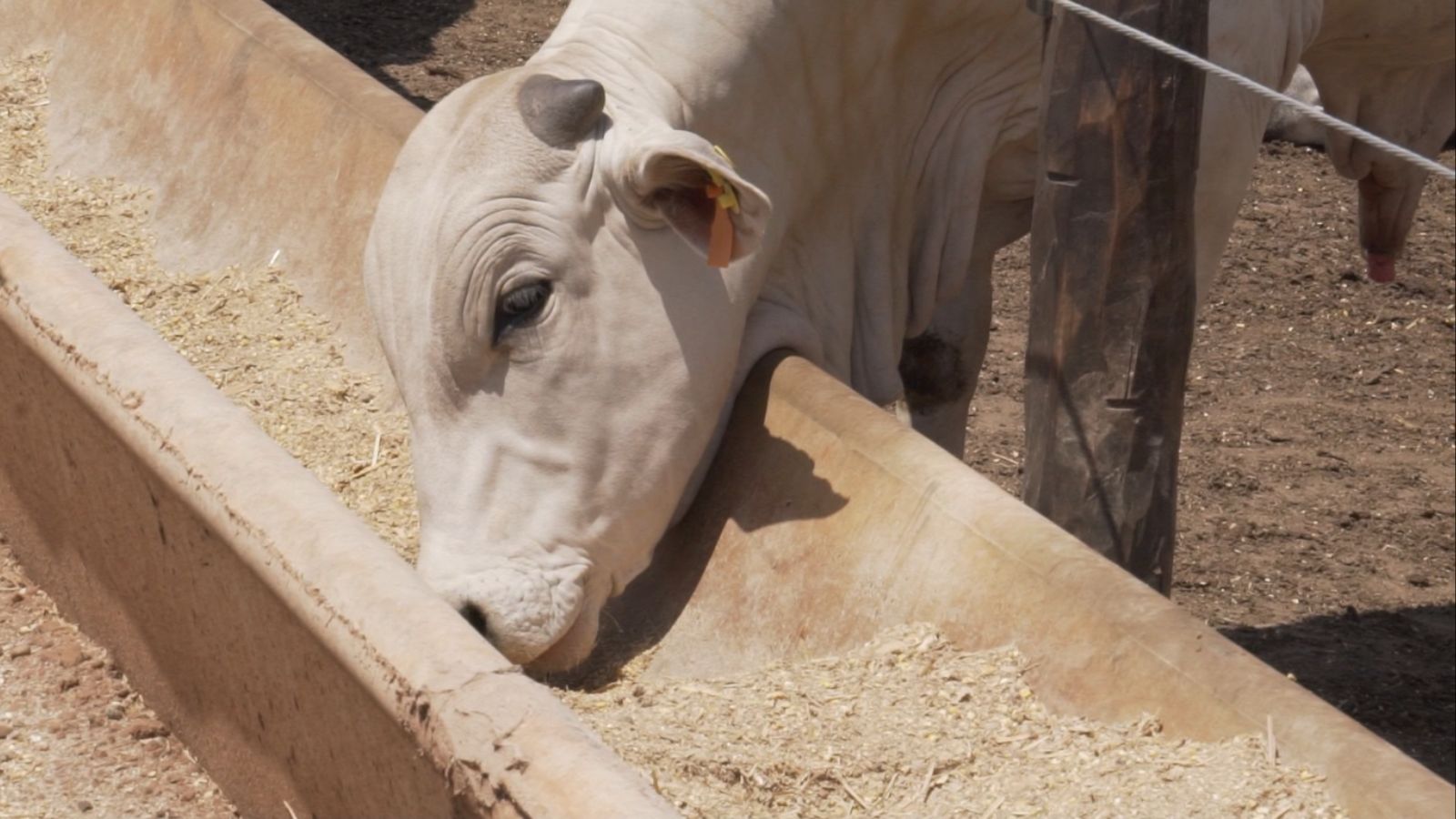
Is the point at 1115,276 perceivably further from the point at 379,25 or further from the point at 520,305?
the point at 379,25

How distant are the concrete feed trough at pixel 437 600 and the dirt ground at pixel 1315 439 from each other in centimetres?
176

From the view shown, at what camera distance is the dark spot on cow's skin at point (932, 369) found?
415 centimetres

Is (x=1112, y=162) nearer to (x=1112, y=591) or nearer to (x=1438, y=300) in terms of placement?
(x=1112, y=591)

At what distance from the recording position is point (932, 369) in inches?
164

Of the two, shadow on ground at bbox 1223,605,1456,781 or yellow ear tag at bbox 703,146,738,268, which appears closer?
yellow ear tag at bbox 703,146,738,268

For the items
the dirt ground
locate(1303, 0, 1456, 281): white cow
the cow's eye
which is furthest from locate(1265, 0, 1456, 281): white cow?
the cow's eye

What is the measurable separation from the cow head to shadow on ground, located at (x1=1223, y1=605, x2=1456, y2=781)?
1.82 meters

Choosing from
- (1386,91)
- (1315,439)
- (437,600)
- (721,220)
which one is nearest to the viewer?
(437,600)

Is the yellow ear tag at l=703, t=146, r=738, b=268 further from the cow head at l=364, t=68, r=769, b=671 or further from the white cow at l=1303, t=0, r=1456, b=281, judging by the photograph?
the white cow at l=1303, t=0, r=1456, b=281

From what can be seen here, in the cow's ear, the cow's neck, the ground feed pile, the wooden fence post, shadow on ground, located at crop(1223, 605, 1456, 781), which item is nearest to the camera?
the ground feed pile

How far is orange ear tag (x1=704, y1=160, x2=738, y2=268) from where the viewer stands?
8.82 ft

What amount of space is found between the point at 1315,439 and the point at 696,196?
281 centimetres

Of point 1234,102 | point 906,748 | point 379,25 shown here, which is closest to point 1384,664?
point 1234,102

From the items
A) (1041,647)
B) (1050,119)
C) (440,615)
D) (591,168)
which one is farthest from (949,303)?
(440,615)
